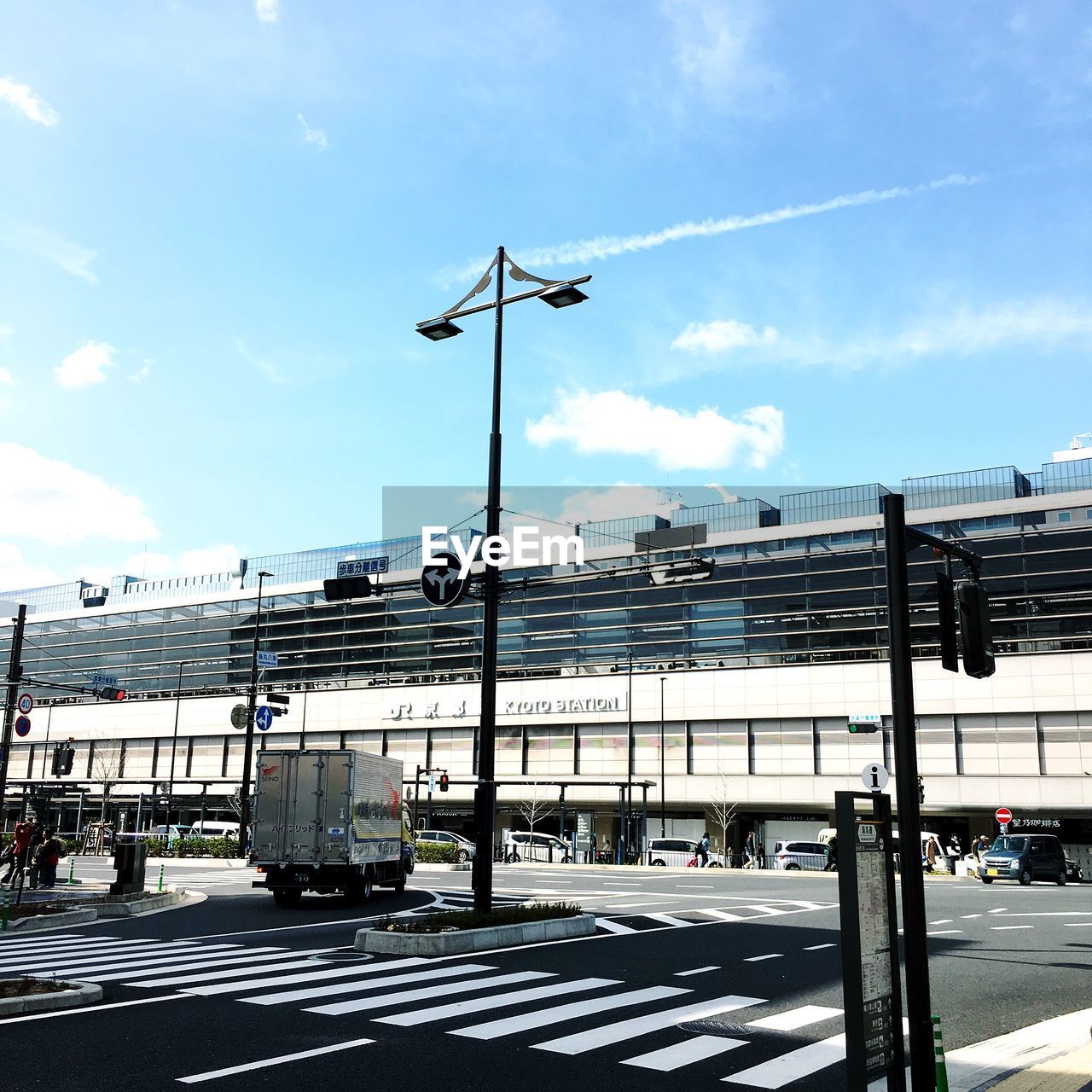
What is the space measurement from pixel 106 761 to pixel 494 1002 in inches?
3548

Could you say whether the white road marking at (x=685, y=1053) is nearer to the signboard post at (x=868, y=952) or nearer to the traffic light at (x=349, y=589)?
the signboard post at (x=868, y=952)

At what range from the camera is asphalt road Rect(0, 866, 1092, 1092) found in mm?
8750

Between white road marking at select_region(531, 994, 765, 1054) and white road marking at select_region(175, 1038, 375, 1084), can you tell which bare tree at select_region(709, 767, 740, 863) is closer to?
white road marking at select_region(531, 994, 765, 1054)

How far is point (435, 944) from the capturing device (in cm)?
1565

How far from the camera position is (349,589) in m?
20.4

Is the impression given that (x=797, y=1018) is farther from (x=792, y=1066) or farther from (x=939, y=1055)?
(x=939, y=1055)

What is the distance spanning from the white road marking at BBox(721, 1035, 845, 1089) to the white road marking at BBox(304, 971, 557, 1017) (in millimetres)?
4373

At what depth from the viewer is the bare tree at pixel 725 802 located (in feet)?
219

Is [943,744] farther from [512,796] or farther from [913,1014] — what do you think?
[913,1014]

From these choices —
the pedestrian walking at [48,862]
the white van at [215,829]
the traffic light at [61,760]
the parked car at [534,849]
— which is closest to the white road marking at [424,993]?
the pedestrian walking at [48,862]

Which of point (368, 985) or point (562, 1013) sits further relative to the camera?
point (368, 985)

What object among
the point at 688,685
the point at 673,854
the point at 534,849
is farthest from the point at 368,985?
the point at 688,685

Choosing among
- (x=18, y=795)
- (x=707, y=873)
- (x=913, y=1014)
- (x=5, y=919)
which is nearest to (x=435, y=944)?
(x=5, y=919)

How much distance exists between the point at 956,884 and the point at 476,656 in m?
46.2
